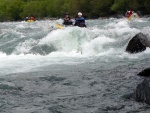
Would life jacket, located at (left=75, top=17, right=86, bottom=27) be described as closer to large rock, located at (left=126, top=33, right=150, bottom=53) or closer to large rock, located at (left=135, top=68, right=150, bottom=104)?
large rock, located at (left=126, top=33, right=150, bottom=53)

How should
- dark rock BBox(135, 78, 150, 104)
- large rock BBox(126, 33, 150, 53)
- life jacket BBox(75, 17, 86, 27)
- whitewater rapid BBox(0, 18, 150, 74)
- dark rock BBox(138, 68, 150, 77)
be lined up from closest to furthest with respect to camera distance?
1. dark rock BBox(135, 78, 150, 104)
2. dark rock BBox(138, 68, 150, 77)
3. whitewater rapid BBox(0, 18, 150, 74)
4. large rock BBox(126, 33, 150, 53)
5. life jacket BBox(75, 17, 86, 27)

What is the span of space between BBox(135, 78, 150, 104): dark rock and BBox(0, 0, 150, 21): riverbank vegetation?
5295 centimetres

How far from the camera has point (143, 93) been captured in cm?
696

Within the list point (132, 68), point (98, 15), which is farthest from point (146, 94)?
point (98, 15)

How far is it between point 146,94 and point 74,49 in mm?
8712

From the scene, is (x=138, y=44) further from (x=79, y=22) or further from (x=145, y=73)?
(x=79, y=22)

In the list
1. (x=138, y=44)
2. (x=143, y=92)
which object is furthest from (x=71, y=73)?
(x=138, y=44)

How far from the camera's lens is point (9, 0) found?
127 metres

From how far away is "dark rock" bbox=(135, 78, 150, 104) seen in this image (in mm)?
6832

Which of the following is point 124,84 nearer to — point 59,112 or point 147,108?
point 147,108

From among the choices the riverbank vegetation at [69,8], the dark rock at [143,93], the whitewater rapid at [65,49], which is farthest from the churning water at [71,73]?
the riverbank vegetation at [69,8]

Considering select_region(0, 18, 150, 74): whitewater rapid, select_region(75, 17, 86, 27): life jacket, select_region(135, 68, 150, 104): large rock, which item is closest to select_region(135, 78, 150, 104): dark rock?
select_region(135, 68, 150, 104): large rock

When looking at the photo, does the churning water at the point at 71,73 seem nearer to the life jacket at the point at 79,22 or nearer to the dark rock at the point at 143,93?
the dark rock at the point at 143,93

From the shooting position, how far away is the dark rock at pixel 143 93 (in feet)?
22.4
